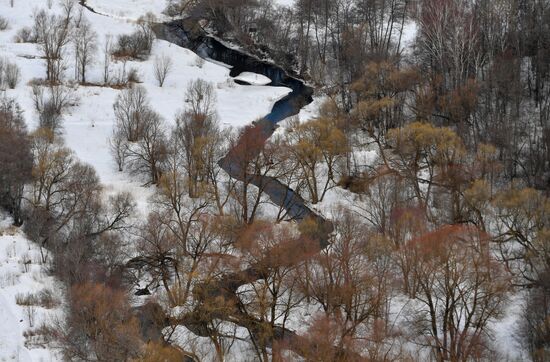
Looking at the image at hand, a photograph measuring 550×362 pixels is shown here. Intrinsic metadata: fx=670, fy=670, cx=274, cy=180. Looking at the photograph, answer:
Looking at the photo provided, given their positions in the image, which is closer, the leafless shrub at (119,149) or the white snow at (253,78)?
the leafless shrub at (119,149)

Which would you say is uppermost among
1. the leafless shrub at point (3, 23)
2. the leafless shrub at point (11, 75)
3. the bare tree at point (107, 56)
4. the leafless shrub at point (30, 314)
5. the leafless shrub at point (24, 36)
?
the leafless shrub at point (3, 23)

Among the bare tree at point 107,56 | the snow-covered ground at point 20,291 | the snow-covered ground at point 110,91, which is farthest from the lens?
the bare tree at point 107,56

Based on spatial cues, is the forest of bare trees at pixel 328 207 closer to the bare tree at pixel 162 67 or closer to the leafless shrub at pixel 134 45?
the bare tree at pixel 162 67

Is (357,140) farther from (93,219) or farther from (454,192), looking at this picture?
(93,219)

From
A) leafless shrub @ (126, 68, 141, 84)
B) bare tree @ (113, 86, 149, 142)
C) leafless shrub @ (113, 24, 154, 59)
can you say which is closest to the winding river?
leafless shrub @ (113, 24, 154, 59)

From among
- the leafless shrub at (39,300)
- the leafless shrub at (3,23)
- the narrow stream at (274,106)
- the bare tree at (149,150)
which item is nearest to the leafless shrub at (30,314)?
the leafless shrub at (39,300)

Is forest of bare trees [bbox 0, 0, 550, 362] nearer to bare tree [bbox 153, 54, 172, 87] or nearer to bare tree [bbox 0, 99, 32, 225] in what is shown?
bare tree [bbox 0, 99, 32, 225]

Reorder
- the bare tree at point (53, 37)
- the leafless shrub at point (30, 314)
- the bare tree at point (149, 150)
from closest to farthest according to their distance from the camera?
1. the leafless shrub at point (30, 314)
2. the bare tree at point (149, 150)
3. the bare tree at point (53, 37)
